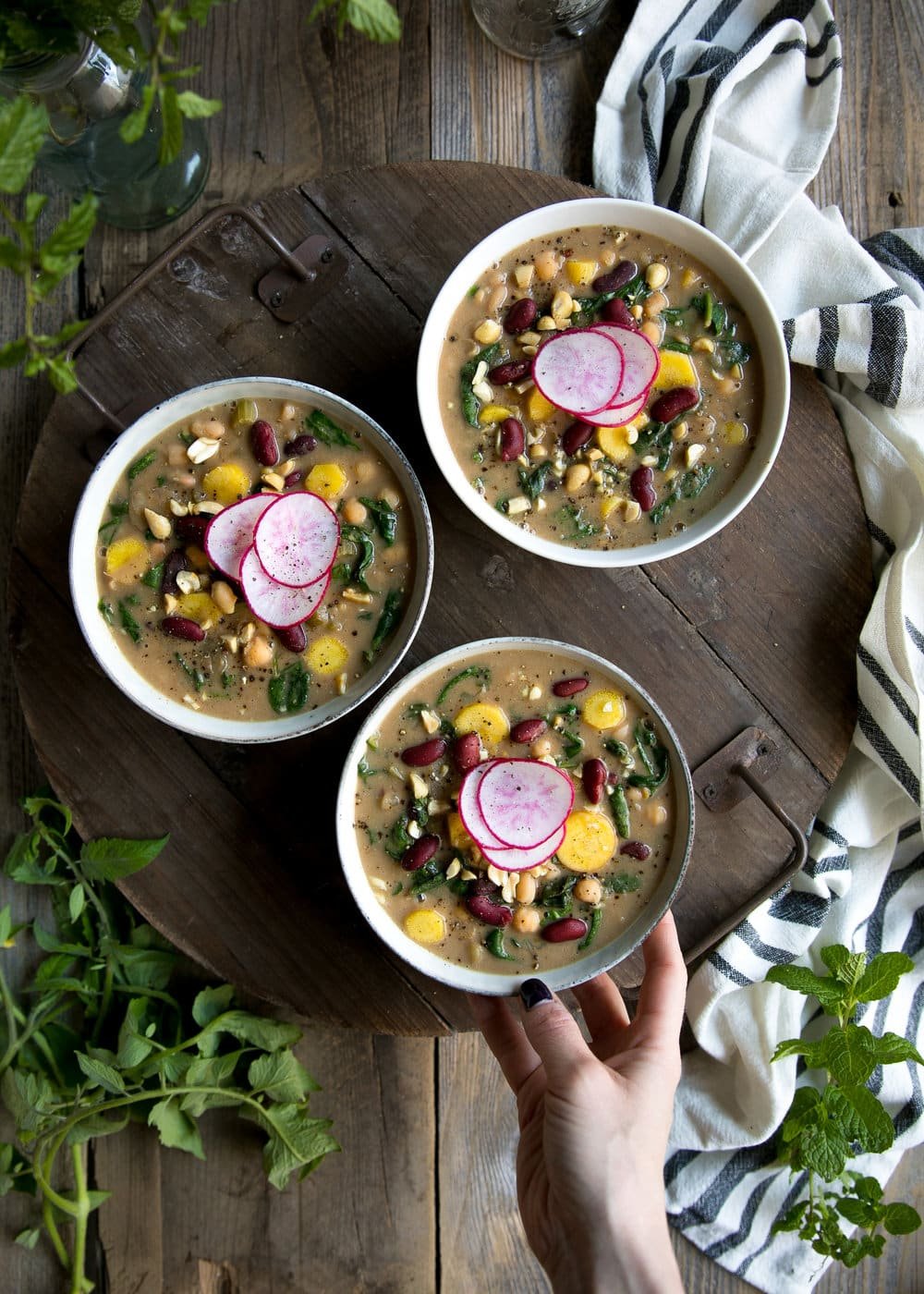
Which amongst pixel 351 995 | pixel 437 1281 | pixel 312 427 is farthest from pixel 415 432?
pixel 437 1281

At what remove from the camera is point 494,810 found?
7.70 ft

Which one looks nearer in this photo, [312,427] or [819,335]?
[312,427]

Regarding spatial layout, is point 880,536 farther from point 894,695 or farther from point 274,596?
point 274,596

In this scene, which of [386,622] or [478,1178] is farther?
[478,1178]

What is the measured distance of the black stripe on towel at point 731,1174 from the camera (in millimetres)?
2938

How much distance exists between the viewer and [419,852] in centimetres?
238

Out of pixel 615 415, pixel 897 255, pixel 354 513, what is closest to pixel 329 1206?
pixel 354 513

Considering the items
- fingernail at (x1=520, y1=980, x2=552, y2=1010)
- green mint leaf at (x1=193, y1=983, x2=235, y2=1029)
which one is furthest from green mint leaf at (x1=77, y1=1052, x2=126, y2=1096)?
fingernail at (x1=520, y1=980, x2=552, y2=1010)

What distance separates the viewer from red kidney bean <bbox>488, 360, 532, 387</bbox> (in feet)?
7.93

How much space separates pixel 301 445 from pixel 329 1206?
2.10 meters

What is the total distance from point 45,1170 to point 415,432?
2.14m

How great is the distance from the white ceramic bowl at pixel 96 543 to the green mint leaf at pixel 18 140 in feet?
2.58

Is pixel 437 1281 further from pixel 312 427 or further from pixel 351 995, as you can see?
pixel 312 427

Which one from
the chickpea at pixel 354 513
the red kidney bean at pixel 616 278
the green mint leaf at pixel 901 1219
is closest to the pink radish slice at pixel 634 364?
the red kidney bean at pixel 616 278
